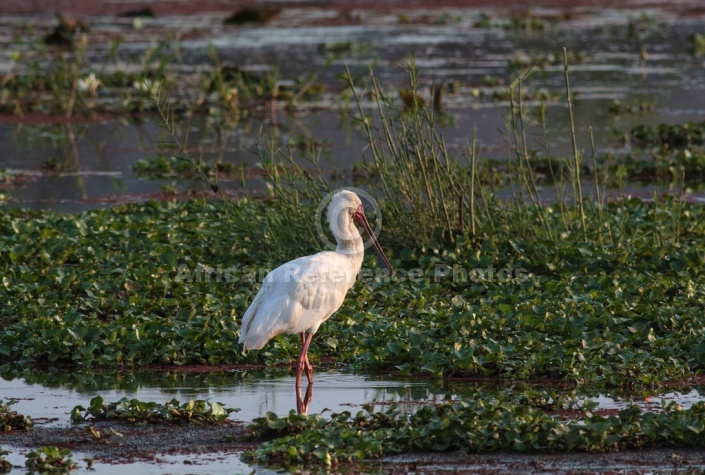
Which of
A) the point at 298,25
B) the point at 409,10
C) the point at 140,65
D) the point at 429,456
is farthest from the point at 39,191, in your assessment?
the point at 409,10

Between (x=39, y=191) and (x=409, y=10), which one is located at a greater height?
(x=409, y=10)

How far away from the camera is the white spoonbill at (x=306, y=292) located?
23.8 ft

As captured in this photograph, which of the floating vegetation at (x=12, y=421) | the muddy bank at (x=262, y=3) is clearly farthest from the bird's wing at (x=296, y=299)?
the muddy bank at (x=262, y=3)

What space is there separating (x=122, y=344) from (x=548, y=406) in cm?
293

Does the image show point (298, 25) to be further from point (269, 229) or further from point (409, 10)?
point (269, 229)

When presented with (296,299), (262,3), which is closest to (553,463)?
(296,299)

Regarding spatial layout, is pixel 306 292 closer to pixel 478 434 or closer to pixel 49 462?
pixel 478 434

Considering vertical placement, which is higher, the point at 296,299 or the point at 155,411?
the point at 296,299

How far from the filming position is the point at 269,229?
10.4 metres

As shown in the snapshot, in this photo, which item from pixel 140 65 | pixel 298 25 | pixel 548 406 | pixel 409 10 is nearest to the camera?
pixel 548 406

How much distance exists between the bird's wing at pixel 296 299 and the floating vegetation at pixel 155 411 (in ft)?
1.70

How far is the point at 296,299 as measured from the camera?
7344mm

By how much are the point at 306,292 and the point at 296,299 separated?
3.3 inches

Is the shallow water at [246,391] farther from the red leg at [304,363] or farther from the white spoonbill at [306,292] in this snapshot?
the white spoonbill at [306,292]
